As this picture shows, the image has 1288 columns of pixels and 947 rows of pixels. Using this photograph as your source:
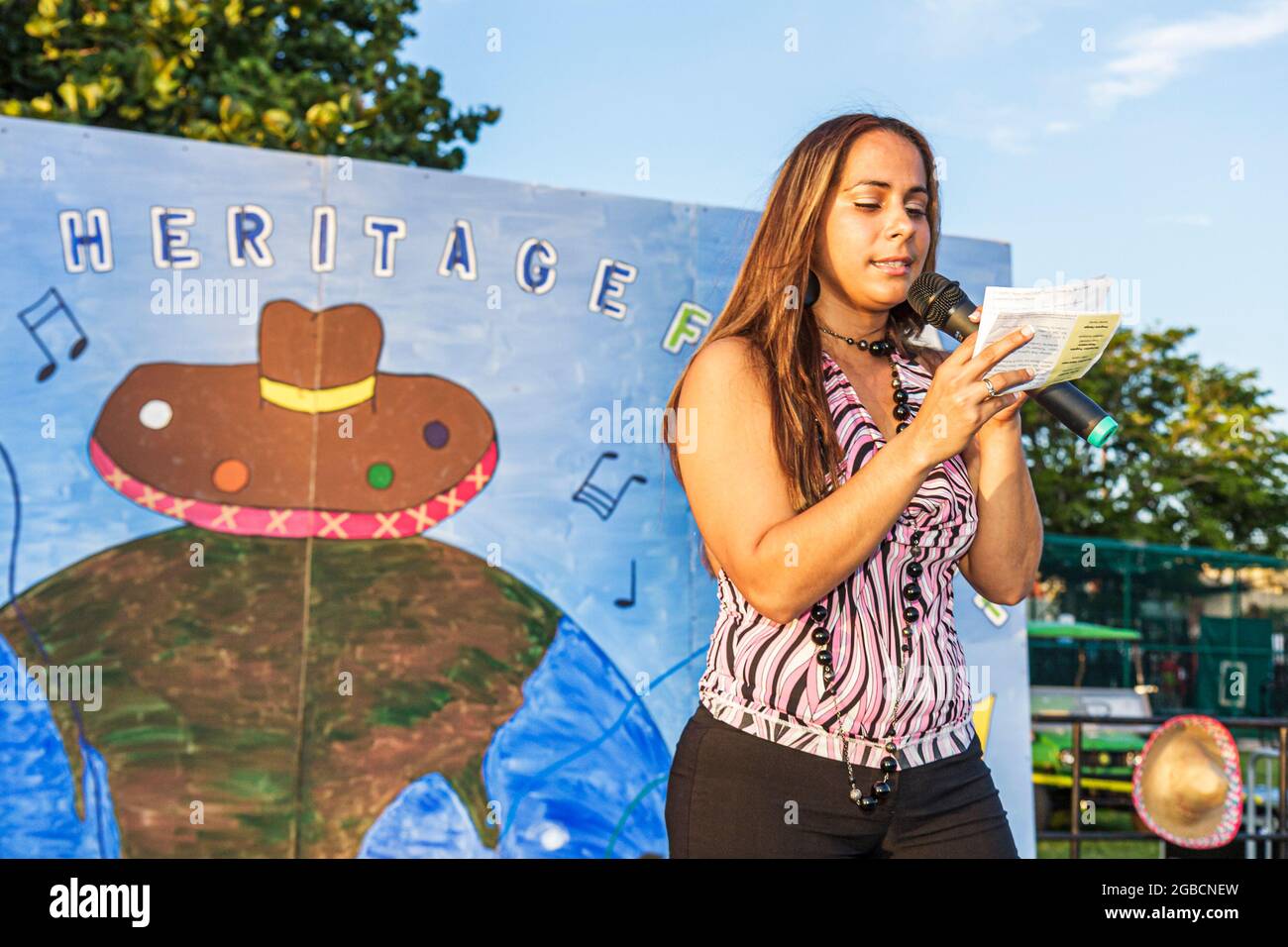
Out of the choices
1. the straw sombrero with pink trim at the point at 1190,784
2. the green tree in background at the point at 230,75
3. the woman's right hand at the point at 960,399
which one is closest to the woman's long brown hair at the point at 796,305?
the woman's right hand at the point at 960,399

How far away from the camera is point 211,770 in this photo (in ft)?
13.3

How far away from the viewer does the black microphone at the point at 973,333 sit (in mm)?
1601

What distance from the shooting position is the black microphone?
160 centimetres

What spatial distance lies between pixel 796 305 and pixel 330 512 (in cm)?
287

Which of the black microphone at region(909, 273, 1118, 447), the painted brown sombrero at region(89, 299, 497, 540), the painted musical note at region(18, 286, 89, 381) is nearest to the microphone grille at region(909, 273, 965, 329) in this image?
the black microphone at region(909, 273, 1118, 447)

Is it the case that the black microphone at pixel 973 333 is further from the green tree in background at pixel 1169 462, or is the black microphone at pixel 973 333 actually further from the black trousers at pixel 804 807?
the green tree in background at pixel 1169 462

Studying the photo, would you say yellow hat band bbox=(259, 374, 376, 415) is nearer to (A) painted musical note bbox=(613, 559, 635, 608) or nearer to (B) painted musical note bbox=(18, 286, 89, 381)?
(B) painted musical note bbox=(18, 286, 89, 381)

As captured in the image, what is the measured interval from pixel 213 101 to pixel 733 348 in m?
7.62

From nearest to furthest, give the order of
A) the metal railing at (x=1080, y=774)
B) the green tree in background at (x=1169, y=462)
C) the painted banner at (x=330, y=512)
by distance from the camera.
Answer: the painted banner at (x=330, y=512) < the metal railing at (x=1080, y=774) < the green tree in background at (x=1169, y=462)

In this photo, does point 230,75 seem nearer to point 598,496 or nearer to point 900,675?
point 598,496

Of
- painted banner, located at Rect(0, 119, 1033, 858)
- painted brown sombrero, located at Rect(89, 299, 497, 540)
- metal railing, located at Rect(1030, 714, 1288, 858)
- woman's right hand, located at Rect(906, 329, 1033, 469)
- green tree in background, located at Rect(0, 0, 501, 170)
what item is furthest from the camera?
green tree in background, located at Rect(0, 0, 501, 170)

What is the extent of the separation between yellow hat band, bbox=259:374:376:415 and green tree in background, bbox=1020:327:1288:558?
57.8ft

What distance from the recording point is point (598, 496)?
4.55m
